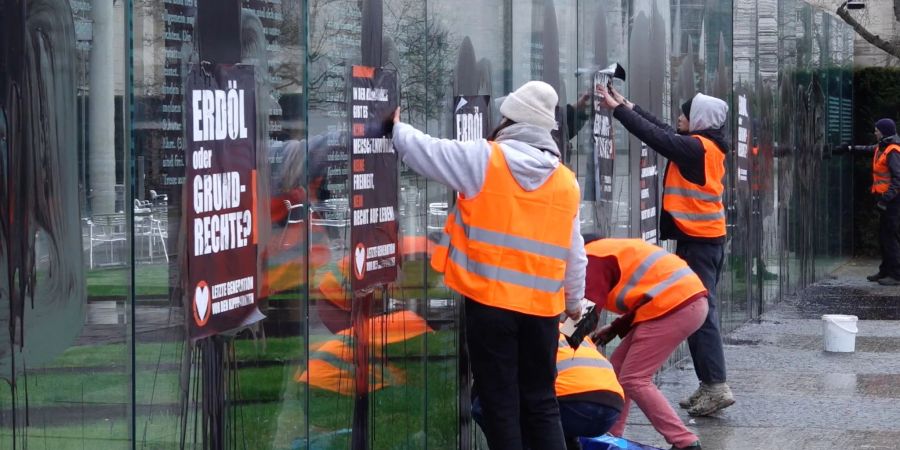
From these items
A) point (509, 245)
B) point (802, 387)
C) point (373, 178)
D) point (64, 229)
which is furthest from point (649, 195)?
point (64, 229)

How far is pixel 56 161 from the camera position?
3.66 meters

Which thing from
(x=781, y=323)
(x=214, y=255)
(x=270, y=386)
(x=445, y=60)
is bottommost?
(x=781, y=323)

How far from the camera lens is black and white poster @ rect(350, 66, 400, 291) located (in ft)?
17.4

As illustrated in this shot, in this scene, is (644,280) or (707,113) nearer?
(644,280)

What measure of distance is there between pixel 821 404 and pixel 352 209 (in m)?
4.45

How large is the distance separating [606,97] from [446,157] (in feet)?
10.2

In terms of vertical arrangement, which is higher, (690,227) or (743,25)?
(743,25)

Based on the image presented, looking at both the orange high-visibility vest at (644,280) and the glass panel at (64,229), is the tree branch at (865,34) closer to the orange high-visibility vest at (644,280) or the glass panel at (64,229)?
the orange high-visibility vest at (644,280)

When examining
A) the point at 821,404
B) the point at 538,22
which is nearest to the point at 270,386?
the point at 538,22

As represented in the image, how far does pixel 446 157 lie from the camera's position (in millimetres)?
5289

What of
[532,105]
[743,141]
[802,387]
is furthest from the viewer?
[743,141]

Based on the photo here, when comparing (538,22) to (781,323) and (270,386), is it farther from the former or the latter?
(781,323)

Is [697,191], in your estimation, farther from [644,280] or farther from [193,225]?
[193,225]

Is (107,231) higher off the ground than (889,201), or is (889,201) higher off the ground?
(107,231)
